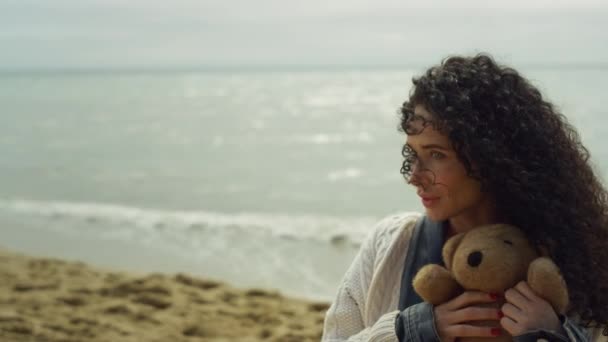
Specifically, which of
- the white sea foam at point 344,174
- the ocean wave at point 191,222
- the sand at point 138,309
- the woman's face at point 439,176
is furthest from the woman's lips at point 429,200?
the white sea foam at point 344,174

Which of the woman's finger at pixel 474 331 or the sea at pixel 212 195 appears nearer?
the woman's finger at pixel 474 331

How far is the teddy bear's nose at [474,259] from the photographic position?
5.98 feet

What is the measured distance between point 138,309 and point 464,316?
15.2 feet

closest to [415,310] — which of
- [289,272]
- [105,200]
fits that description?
[289,272]

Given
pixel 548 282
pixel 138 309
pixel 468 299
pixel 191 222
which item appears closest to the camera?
pixel 548 282

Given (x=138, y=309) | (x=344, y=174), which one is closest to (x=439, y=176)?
(x=138, y=309)

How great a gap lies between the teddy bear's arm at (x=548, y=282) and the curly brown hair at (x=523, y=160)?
0.06 meters

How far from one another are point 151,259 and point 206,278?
1567mm

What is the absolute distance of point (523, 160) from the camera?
1928 mm

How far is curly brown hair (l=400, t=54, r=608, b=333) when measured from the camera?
1.86m

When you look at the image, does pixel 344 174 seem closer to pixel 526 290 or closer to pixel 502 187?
pixel 502 187

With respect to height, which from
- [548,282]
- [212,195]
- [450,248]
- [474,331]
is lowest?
[474,331]

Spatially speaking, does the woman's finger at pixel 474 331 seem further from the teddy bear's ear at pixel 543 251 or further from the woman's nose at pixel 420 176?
the woman's nose at pixel 420 176

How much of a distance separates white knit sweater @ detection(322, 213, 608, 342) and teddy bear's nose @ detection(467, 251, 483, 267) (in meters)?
0.34
